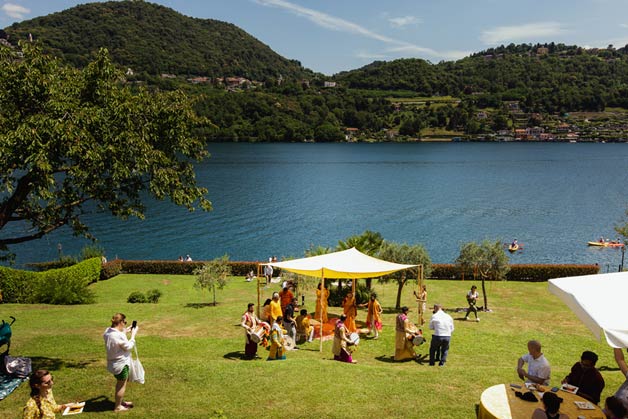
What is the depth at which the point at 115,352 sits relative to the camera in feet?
26.5

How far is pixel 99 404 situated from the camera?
873 cm

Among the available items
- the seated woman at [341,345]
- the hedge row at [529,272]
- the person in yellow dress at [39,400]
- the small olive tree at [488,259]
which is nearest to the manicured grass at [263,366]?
the seated woman at [341,345]

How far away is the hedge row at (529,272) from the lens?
30703mm

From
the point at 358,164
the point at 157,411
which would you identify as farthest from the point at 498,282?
the point at 358,164

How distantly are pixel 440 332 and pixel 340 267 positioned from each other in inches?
185

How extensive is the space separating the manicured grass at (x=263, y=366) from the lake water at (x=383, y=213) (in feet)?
82.1

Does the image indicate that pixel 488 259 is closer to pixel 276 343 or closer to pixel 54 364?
pixel 276 343

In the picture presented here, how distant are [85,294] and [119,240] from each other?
3001cm

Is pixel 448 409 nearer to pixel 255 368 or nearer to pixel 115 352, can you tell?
pixel 255 368

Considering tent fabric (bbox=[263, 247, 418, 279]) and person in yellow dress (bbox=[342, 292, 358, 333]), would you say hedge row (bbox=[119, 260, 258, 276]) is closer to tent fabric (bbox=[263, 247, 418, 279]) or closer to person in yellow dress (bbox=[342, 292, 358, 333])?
tent fabric (bbox=[263, 247, 418, 279])

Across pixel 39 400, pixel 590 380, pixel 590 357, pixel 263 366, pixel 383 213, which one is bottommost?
pixel 383 213

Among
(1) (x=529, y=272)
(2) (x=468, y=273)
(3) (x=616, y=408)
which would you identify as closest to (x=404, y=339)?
(3) (x=616, y=408)

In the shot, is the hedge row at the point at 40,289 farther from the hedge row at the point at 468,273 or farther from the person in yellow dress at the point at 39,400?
the person in yellow dress at the point at 39,400

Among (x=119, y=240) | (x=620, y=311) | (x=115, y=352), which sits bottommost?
(x=119, y=240)
